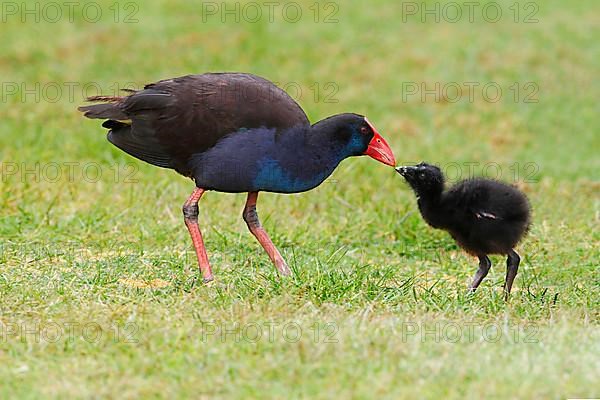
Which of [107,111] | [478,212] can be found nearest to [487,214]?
[478,212]

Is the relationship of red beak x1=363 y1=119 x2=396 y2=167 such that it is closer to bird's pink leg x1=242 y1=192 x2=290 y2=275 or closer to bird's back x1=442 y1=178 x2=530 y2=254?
bird's back x1=442 y1=178 x2=530 y2=254

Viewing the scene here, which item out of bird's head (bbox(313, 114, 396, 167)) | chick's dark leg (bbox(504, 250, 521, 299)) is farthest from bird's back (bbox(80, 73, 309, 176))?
chick's dark leg (bbox(504, 250, 521, 299))

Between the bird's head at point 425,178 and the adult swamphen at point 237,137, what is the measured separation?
0.17m

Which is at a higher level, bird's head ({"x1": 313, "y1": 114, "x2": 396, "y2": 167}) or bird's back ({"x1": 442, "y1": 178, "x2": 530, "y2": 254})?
bird's head ({"x1": 313, "y1": 114, "x2": 396, "y2": 167})

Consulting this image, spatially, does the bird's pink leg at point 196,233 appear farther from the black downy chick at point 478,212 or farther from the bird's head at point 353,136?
the black downy chick at point 478,212

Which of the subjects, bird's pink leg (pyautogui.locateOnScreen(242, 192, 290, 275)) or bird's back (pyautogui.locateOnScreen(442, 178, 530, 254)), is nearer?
bird's back (pyautogui.locateOnScreen(442, 178, 530, 254))

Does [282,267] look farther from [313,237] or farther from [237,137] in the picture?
[313,237]

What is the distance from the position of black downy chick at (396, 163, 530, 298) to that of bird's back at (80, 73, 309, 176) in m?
0.87

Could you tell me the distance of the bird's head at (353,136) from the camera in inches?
256

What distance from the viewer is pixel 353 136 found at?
6.59m

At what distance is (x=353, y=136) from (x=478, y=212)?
899 mm

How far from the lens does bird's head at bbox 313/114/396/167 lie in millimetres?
6512

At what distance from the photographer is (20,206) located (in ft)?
27.0

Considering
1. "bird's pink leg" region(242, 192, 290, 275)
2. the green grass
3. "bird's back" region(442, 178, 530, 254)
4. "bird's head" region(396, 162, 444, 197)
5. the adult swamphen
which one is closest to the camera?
the green grass
